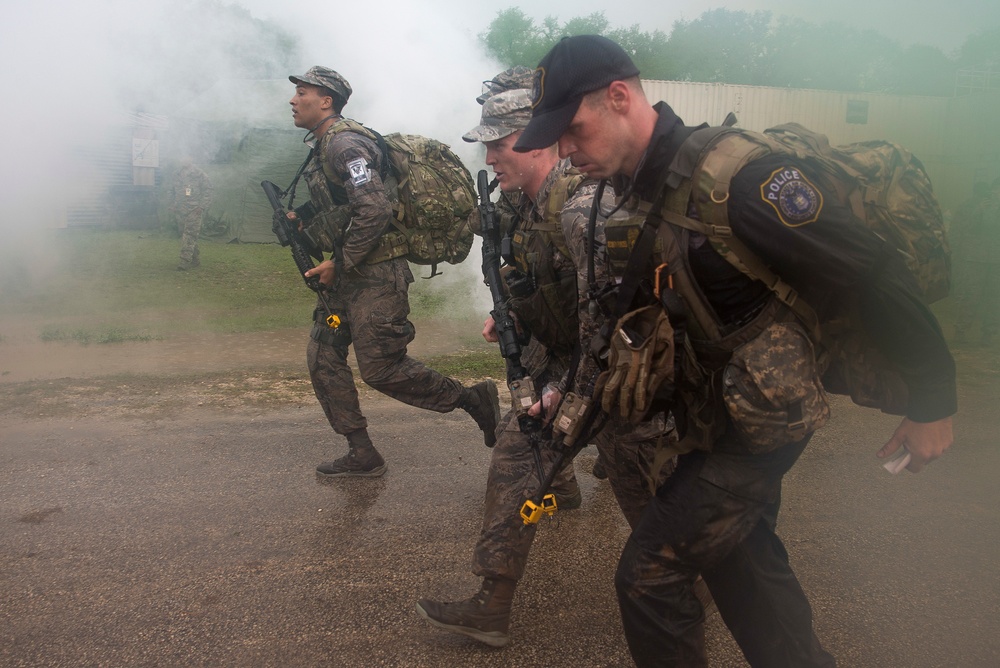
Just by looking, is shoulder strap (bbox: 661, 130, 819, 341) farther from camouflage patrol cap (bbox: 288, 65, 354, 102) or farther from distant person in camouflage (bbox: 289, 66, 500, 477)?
camouflage patrol cap (bbox: 288, 65, 354, 102)

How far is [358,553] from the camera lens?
327 cm

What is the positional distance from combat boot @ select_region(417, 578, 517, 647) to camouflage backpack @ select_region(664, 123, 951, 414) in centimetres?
133

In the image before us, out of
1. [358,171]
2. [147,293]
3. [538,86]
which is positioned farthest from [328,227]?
[147,293]

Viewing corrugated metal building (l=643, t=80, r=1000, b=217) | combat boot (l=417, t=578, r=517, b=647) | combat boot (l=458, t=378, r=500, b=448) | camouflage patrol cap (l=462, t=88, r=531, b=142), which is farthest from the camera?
corrugated metal building (l=643, t=80, r=1000, b=217)

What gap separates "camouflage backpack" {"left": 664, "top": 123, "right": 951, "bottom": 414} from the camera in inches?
71.0

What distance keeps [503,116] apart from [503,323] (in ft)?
2.66

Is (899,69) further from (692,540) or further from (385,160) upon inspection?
(692,540)

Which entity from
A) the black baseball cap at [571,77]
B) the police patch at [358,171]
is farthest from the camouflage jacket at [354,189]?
the black baseball cap at [571,77]

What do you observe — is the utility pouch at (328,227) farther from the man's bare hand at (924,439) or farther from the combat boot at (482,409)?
the man's bare hand at (924,439)

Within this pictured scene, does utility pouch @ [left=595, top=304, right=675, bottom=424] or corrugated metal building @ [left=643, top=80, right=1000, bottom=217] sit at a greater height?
utility pouch @ [left=595, top=304, right=675, bottom=424]

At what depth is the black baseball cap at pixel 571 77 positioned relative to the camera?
191 cm

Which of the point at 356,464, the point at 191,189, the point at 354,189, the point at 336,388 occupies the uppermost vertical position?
the point at 354,189

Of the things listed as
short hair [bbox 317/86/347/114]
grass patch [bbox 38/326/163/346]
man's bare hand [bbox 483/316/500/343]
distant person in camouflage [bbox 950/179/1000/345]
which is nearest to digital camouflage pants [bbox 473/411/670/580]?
man's bare hand [bbox 483/316/500/343]

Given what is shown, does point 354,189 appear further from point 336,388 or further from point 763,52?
point 763,52
